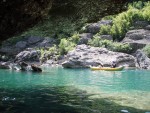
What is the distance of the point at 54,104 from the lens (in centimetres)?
1870

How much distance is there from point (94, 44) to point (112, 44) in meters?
5.26

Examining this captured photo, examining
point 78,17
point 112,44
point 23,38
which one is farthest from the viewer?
point 23,38

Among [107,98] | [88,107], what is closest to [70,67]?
[107,98]

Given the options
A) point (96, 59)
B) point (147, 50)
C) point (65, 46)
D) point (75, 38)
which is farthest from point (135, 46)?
point (75, 38)

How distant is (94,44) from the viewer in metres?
77.4

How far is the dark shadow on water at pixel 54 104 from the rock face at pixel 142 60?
40.2 meters

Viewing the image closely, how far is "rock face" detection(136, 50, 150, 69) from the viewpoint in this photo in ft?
201

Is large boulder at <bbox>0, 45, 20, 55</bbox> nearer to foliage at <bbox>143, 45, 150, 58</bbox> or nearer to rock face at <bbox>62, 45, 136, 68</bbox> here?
rock face at <bbox>62, 45, 136, 68</bbox>

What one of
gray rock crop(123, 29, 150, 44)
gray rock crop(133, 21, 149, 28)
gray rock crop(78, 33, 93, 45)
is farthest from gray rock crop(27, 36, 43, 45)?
gray rock crop(133, 21, 149, 28)

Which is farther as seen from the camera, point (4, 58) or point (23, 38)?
point (23, 38)

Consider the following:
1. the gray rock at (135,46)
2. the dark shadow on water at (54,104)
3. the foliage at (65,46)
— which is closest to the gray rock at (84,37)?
the foliage at (65,46)

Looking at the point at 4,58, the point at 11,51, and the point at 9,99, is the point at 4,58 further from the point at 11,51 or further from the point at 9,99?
the point at 9,99

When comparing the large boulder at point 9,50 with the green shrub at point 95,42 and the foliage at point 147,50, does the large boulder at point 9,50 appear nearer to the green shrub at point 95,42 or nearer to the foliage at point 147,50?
the green shrub at point 95,42

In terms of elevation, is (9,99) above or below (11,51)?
below
